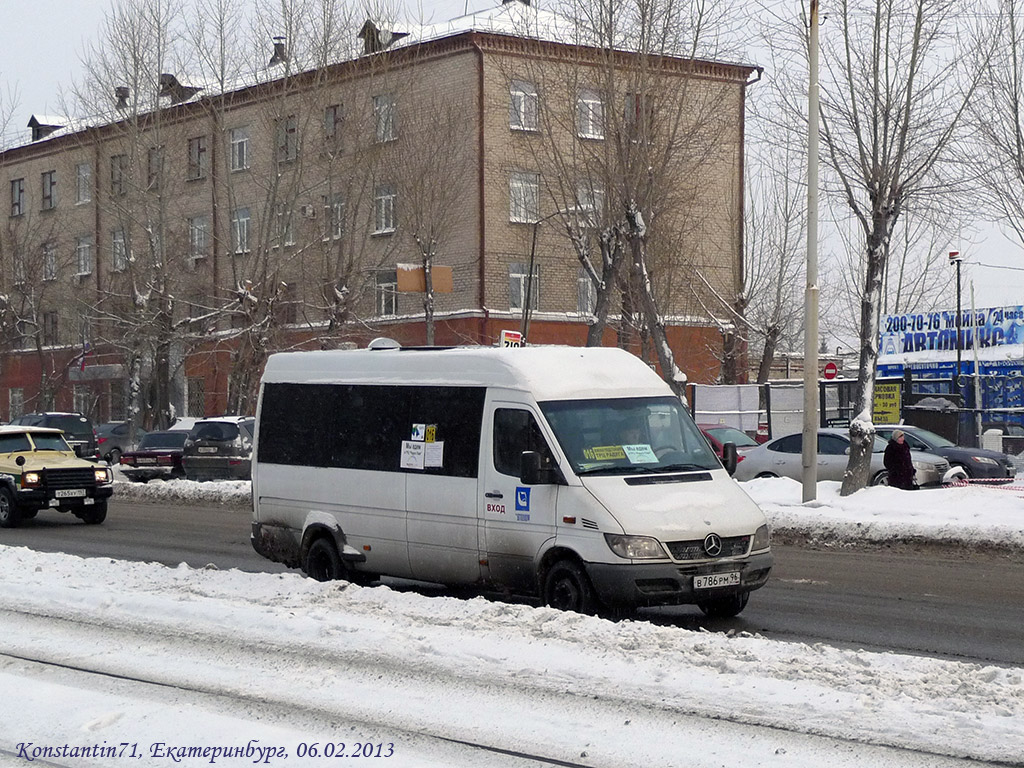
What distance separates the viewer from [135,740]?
6.70m

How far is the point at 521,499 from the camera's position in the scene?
→ 11008mm

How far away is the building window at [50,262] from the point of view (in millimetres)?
56219

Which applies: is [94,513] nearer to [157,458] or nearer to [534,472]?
[157,458]

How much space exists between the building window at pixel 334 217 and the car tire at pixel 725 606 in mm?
29682

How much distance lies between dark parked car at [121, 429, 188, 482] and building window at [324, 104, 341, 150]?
9.74m

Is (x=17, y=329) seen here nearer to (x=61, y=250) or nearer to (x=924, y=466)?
(x=61, y=250)

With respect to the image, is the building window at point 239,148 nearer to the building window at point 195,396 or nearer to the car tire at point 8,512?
the building window at point 195,396

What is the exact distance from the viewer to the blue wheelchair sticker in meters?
11.0

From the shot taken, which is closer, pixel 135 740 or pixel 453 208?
pixel 135 740

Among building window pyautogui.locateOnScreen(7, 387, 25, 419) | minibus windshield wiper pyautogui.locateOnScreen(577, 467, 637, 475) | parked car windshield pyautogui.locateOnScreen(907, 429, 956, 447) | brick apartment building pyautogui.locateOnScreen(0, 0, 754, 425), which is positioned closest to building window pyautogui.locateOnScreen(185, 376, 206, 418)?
brick apartment building pyautogui.locateOnScreen(0, 0, 754, 425)

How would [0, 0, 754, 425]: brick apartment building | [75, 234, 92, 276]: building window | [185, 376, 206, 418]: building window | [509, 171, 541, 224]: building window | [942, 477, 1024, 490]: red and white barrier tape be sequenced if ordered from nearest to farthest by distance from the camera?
[942, 477, 1024, 490]: red and white barrier tape < [509, 171, 541, 224]: building window < [0, 0, 754, 425]: brick apartment building < [185, 376, 206, 418]: building window < [75, 234, 92, 276]: building window

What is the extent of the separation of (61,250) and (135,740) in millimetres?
54476

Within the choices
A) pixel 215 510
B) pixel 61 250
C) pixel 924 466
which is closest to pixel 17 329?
pixel 61 250

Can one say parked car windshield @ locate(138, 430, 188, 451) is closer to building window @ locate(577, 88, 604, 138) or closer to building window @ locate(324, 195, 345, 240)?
building window @ locate(324, 195, 345, 240)
